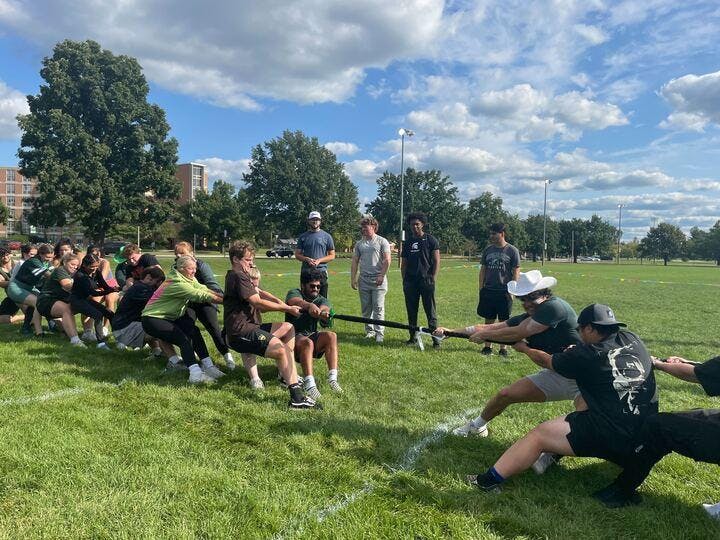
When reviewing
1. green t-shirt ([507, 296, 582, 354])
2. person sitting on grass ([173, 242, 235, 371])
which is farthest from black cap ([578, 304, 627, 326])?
person sitting on grass ([173, 242, 235, 371])

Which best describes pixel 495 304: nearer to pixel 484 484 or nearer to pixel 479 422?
pixel 479 422

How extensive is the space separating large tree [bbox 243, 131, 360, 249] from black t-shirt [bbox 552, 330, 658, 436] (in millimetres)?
57338

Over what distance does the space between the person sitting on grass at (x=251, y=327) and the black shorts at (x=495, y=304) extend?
11.4 feet

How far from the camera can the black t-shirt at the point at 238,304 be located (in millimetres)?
5004

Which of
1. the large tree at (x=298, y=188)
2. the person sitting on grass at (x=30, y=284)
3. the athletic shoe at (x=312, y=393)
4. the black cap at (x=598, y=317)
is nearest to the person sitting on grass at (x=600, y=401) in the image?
the black cap at (x=598, y=317)

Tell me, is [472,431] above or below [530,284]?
below

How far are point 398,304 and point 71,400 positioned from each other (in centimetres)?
921

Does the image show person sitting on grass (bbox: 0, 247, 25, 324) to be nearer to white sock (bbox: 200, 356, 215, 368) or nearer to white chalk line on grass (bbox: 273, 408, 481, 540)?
white sock (bbox: 200, 356, 215, 368)

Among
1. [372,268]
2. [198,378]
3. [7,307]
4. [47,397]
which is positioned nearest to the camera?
[47,397]

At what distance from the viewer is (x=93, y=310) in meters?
7.12

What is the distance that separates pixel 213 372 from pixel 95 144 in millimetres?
33601

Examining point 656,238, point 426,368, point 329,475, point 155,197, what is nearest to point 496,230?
point 426,368

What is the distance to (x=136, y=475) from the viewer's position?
10.6 ft

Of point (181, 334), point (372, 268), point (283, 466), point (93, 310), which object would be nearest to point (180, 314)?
point (181, 334)
